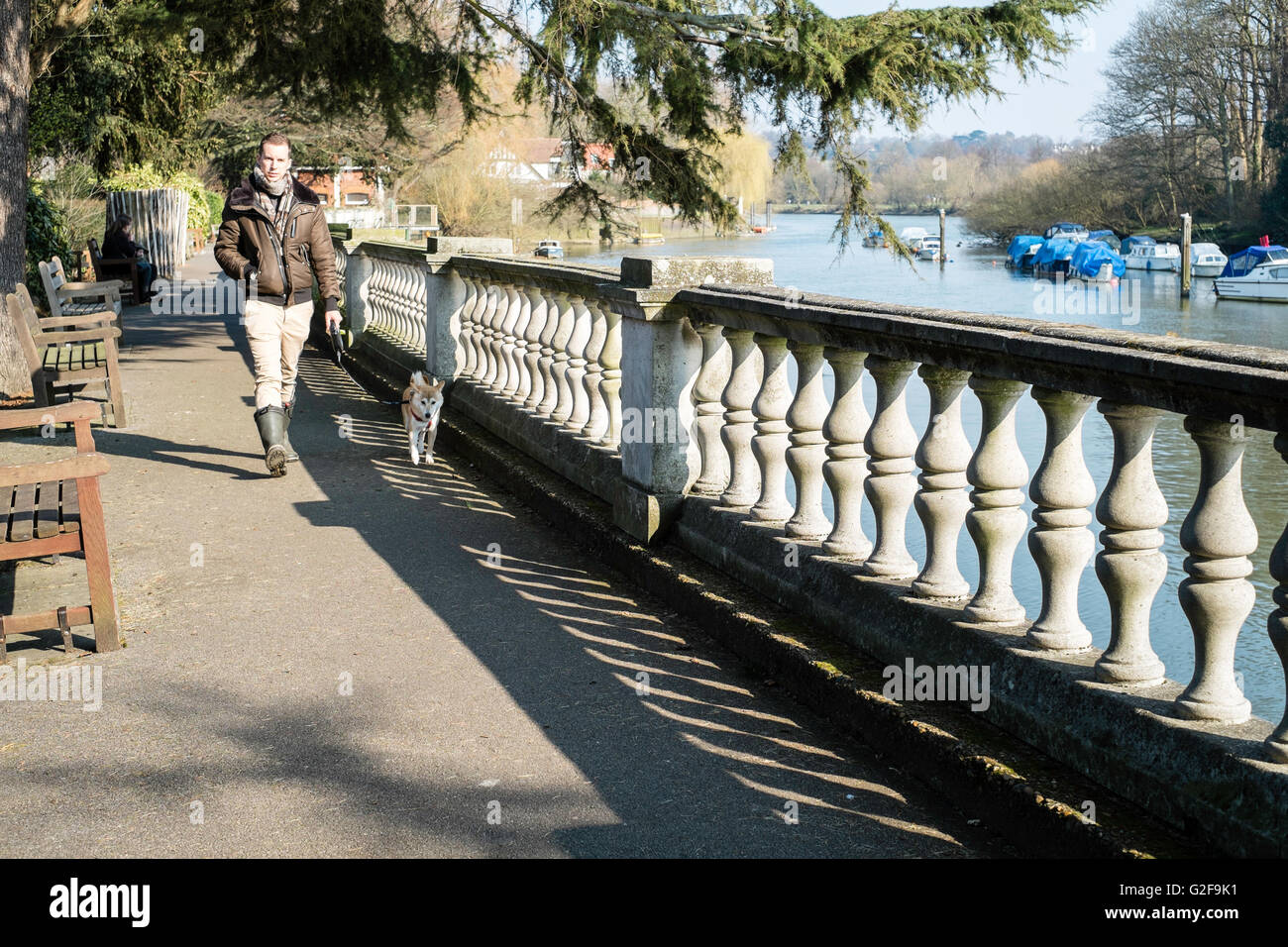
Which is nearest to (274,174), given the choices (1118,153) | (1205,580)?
(1205,580)

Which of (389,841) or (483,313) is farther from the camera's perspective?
(483,313)

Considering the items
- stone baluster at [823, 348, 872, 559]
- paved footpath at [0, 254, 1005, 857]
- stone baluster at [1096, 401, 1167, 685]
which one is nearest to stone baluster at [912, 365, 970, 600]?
stone baluster at [823, 348, 872, 559]

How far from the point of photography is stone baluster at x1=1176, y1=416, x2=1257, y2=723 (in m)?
3.15

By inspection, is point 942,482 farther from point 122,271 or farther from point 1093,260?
point 1093,260

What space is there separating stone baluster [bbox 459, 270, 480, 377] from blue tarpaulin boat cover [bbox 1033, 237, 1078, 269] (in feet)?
210

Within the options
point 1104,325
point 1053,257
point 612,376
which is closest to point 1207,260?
point 1053,257

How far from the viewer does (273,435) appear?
921 centimetres

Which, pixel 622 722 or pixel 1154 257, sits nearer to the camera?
pixel 622 722

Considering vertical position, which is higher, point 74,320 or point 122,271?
point 122,271

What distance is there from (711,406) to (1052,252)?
225 feet

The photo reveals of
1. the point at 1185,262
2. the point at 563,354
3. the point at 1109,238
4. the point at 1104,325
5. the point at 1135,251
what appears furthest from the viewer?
the point at 1109,238

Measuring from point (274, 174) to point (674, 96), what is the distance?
7980mm
